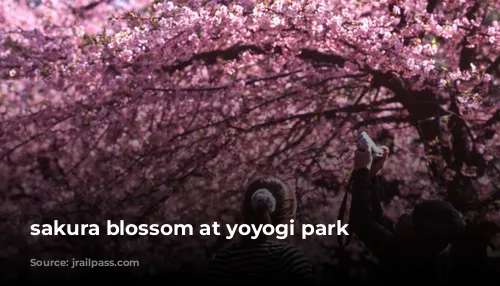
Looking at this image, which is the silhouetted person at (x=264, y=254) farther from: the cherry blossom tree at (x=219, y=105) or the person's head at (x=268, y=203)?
the cherry blossom tree at (x=219, y=105)

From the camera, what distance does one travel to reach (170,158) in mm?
4777

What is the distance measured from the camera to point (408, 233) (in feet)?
7.65

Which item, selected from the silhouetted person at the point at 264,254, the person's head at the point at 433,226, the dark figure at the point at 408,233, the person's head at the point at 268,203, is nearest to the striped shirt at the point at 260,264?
the silhouetted person at the point at 264,254

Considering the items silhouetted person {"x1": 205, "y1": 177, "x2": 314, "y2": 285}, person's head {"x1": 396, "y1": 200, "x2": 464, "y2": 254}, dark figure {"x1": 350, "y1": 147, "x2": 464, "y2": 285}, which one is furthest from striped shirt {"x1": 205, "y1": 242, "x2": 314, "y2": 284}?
person's head {"x1": 396, "y1": 200, "x2": 464, "y2": 254}

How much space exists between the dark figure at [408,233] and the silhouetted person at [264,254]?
274 millimetres

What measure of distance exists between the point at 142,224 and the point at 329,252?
175 centimetres

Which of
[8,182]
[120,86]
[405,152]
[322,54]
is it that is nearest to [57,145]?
[8,182]

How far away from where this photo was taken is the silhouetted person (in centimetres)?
213

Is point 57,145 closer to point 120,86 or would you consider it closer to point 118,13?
point 120,86

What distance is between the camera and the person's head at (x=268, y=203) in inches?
88.6

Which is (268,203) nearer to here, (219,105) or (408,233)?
(408,233)

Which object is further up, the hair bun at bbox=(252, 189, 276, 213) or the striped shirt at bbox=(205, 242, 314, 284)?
the hair bun at bbox=(252, 189, 276, 213)

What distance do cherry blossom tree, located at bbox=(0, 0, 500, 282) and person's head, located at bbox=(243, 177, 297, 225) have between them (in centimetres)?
204

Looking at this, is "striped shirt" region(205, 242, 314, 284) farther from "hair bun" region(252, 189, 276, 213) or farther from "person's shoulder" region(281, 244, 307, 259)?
"hair bun" region(252, 189, 276, 213)
